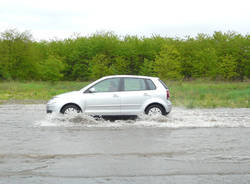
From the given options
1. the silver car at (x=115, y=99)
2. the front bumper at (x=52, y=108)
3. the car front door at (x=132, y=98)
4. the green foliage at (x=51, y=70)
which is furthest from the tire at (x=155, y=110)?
the green foliage at (x=51, y=70)

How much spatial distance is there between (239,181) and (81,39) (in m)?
42.3

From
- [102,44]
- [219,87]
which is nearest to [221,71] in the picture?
[219,87]

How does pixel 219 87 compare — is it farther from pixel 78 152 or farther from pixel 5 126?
pixel 78 152

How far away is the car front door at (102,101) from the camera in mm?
11914

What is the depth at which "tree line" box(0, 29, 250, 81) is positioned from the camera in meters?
39.8

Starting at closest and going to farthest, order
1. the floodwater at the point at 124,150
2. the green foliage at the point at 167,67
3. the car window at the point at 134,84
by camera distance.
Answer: the floodwater at the point at 124,150, the car window at the point at 134,84, the green foliage at the point at 167,67

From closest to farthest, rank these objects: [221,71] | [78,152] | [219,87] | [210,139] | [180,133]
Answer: [78,152], [210,139], [180,133], [219,87], [221,71]

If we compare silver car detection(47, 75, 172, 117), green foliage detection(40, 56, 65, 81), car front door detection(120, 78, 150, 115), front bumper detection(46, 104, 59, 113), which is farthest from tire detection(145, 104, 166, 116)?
green foliage detection(40, 56, 65, 81)

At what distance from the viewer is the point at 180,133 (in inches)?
406

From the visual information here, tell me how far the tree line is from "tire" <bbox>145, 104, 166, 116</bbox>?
25921mm

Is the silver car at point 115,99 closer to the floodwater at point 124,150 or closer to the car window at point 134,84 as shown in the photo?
the car window at point 134,84

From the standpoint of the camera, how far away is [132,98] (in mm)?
12016

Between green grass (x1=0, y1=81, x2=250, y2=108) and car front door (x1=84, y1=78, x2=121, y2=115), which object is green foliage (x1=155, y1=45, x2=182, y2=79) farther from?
car front door (x1=84, y1=78, x2=121, y2=115)

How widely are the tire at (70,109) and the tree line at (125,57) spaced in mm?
26632
